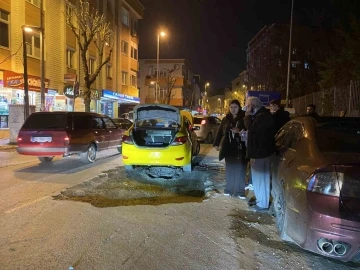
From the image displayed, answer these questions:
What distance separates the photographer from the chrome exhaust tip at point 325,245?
3539 millimetres

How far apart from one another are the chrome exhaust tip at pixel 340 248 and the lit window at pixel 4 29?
1992 centimetres

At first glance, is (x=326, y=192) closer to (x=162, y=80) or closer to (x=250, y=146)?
(x=250, y=146)

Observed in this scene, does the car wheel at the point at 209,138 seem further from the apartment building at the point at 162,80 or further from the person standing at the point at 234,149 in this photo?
the apartment building at the point at 162,80

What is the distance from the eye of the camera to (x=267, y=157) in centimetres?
570

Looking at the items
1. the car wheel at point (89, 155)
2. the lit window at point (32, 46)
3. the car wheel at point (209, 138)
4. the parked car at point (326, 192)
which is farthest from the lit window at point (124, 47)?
the parked car at point (326, 192)

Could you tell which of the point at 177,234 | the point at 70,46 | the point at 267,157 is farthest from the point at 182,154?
the point at 70,46

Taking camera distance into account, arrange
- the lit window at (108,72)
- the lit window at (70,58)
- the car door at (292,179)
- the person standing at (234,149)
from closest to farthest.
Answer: the car door at (292,179) → the person standing at (234,149) → the lit window at (70,58) → the lit window at (108,72)

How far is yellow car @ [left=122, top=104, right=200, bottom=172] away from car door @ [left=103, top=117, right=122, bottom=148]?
343 centimetres

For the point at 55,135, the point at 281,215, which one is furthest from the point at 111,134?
the point at 281,215

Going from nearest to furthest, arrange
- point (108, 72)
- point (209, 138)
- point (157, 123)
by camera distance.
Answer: point (157, 123) → point (209, 138) → point (108, 72)

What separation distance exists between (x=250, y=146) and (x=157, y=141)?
4448 mm

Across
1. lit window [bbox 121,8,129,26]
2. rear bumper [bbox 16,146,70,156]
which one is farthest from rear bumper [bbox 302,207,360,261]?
lit window [bbox 121,8,129,26]

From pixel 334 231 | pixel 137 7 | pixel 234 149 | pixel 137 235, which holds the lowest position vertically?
pixel 137 235

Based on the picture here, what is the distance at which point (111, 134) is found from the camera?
13414mm
